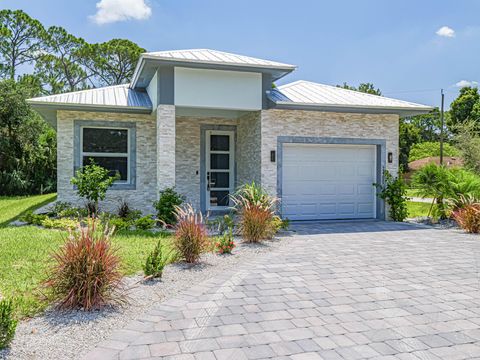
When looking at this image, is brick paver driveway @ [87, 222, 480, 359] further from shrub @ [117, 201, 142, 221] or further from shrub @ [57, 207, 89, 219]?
shrub @ [57, 207, 89, 219]

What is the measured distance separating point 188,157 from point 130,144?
80.9 inches

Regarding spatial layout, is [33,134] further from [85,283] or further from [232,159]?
[85,283]

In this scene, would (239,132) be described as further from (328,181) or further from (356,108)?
(356,108)

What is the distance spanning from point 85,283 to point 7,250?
393cm

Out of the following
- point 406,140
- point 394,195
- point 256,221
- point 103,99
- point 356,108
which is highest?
point 406,140

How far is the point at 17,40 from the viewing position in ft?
98.5

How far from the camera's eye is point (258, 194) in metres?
9.51

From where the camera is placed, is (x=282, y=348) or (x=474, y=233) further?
(x=474, y=233)

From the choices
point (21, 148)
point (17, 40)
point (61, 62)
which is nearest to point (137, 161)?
point (21, 148)

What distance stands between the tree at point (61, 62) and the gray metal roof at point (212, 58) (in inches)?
932

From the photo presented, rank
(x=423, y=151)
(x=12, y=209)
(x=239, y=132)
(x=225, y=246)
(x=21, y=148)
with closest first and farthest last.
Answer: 1. (x=225, y=246)
2. (x=239, y=132)
3. (x=12, y=209)
4. (x=21, y=148)
5. (x=423, y=151)

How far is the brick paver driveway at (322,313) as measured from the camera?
3.67m

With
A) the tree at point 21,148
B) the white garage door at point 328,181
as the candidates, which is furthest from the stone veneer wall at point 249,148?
the tree at point 21,148

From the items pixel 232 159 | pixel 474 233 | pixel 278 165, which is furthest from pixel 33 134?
pixel 474 233
